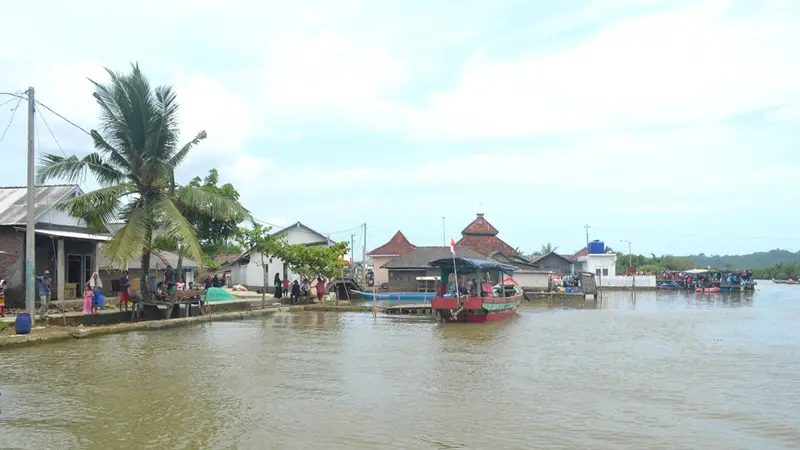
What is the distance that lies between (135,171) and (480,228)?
3750 cm

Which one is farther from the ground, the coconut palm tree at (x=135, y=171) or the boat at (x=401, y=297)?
the coconut palm tree at (x=135, y=171)

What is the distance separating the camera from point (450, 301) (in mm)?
23922

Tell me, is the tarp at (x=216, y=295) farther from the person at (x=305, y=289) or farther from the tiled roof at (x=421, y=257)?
the tiled roof at (x=421, y=257)

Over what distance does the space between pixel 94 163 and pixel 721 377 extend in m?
17.7

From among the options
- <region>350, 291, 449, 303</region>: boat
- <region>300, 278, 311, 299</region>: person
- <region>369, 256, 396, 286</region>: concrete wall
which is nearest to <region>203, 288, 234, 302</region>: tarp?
<region>300, 278, 311, 299</region>: person

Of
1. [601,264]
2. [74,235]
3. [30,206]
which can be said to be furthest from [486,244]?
[30,206]

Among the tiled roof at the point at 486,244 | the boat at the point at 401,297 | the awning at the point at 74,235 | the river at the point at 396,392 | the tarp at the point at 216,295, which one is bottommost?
the river at the point at 396,392

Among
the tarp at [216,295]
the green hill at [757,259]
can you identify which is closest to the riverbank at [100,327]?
the tarp at [216,295]

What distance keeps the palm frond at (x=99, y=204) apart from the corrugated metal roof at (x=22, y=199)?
1863 mm

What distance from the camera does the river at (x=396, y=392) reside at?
872 cm

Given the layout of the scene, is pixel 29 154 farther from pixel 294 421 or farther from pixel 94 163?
pixel 294 421

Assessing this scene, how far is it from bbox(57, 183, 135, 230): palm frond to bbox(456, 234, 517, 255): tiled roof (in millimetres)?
35699

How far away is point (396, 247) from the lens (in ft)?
180

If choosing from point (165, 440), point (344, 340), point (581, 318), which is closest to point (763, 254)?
point (581, 318)
